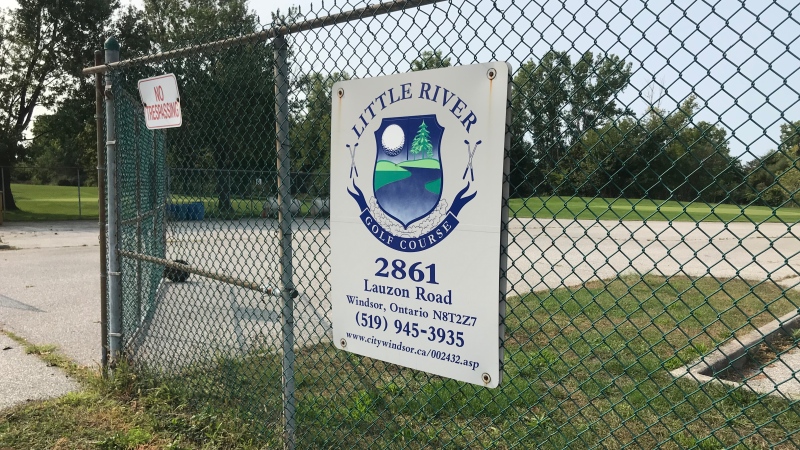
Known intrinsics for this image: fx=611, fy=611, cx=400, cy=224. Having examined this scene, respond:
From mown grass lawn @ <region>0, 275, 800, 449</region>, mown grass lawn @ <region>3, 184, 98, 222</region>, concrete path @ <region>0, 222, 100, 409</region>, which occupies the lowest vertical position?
mown grass lawn @ <region>3, 184, 98, 222</region>

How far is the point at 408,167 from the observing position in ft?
7.95

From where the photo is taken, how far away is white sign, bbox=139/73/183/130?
3.82 metres

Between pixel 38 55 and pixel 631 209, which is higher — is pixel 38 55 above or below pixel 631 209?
above

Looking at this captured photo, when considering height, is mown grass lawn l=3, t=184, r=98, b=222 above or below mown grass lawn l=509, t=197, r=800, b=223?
below

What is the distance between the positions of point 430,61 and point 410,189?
1.86ft

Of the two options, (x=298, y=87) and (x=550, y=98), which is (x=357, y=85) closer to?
(x=298, y=87)

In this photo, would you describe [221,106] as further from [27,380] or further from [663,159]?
[663,159]

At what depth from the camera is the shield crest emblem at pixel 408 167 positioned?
232 cm

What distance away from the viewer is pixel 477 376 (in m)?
2.30

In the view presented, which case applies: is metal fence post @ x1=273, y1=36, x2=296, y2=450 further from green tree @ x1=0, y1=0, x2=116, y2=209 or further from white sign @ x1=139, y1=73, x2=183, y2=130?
green tree @ x1=0, y1=0, x2=116, y2=209

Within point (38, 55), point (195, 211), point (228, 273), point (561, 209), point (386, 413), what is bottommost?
point (386, 413)

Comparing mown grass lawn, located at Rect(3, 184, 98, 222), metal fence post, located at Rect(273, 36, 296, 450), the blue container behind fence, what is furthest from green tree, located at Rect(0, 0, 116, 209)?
metal fence post, located at Rect(273, 36, 296, 450)

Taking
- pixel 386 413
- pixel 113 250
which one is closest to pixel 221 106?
pixel 113 250

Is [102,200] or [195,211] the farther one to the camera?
[195,211]
